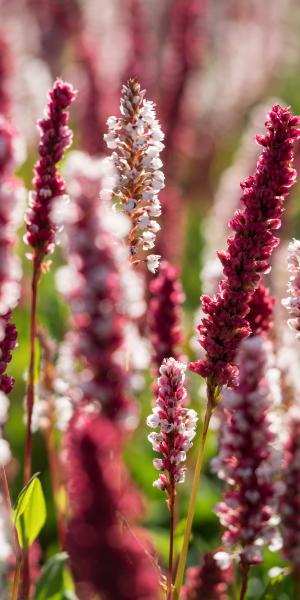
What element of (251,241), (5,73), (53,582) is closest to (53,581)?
(53,582)

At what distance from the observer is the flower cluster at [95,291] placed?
0.57 meters

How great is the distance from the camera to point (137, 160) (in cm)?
100

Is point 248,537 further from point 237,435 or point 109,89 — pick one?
point 109,89

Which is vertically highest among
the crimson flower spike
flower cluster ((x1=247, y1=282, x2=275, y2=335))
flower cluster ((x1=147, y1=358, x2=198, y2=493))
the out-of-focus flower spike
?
the out-of-focus flower spike

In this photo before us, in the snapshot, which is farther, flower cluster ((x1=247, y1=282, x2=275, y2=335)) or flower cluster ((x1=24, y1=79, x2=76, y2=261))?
flower cluster ((x1=247, y1=282, x2=275, y2=335))

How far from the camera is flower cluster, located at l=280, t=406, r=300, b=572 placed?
92 centimetres

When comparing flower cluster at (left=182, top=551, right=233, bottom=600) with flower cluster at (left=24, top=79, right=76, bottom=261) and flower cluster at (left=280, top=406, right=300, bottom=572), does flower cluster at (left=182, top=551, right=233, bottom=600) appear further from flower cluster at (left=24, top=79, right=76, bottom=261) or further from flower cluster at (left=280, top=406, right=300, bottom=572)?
flower cluster at (left=24, top=79, right=76, bottom=261)

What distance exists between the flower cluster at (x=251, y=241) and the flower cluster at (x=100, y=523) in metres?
0.29

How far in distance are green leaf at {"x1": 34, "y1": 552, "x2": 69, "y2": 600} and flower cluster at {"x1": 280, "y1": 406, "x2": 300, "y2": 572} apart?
0.32 metres

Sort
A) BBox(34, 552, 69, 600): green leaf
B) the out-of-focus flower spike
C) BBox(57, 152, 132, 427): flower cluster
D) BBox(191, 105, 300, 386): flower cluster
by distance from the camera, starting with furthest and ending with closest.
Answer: the out-of-focus flower spike, BBox(34, 552, 69, 600): green leaf, BBox(191, 105, 300, 386): flower cluster, BBox(57, 152, 132, 427): flower cluster

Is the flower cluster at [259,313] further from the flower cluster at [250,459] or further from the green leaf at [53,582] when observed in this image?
the green leaf at [53,582]

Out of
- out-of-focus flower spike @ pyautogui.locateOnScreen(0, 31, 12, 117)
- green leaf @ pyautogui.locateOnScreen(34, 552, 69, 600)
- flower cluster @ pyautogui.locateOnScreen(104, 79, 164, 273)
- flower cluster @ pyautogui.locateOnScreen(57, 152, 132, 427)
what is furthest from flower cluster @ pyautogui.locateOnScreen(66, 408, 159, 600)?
out-of-focus flower spike @ pyautogui.locateOnScreen(0, 31, 12, 117)

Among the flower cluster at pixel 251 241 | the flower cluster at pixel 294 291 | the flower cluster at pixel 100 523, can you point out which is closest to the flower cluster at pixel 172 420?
the flower cluster at pixel 251 241

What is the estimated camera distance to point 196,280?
2.74m
